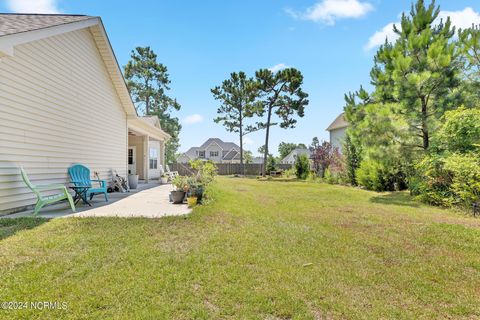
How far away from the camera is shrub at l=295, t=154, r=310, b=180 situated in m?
21.2

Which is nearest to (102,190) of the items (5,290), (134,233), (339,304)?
(134,233)

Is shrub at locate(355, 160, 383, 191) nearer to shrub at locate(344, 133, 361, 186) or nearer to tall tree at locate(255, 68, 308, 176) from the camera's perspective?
shrub at locate(344, 133, 361, 186)

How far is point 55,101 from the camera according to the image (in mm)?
6945

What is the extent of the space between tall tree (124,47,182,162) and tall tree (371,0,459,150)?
82.0 ft

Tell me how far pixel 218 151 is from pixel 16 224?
151 ft

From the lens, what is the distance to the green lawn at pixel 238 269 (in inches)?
90.7

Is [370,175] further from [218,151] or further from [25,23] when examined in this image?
[218,151]

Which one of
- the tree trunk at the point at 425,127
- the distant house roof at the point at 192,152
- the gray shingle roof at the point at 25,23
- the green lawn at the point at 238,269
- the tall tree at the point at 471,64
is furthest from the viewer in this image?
the distant house roof at the point at 192,152

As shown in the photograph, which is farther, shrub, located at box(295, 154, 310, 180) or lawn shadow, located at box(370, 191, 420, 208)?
shrub, located at box(295, 154, 310, 180)

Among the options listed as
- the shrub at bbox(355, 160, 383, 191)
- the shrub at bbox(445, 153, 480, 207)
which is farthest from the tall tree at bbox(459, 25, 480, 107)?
the shrub at bbox(355, 160, 383, 191)

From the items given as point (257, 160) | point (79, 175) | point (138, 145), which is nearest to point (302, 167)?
point (138, 145)

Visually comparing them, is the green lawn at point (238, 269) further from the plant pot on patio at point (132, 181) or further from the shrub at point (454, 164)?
the plant pot on patio at point (132, 181)

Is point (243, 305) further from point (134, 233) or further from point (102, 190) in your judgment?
point (102, 190)

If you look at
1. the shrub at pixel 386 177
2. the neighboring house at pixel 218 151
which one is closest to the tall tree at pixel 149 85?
the neighboring house at pixel 218 151
